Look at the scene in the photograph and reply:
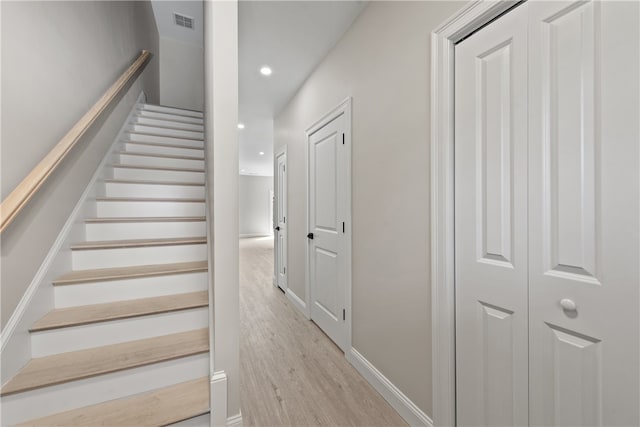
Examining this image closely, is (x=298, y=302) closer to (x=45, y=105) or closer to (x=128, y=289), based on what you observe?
(x=128, y=289)

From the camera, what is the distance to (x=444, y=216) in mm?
1250

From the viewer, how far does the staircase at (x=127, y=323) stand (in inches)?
47.4

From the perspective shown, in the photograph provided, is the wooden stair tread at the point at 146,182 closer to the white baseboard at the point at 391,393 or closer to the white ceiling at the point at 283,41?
the white ceiling at the point at 283,41

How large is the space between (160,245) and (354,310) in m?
1.57

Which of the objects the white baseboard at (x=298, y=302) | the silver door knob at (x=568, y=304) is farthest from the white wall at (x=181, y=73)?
the silver door knob at (x=568, y=304)

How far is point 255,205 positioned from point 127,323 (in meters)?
9.79

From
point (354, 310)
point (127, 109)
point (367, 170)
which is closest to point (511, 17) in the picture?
point (367, 170)

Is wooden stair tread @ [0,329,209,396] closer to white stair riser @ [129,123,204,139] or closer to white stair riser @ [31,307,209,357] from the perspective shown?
white stair riser @ [31,307,209,357]

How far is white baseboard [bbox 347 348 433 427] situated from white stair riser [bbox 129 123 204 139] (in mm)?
3295

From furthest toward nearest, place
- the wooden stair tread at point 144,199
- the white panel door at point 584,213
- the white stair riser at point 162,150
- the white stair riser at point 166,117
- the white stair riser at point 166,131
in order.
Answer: the white stair riser at point 166,117 < the white stair riser at point 166,131 < the white stair riser at point 162,150 < the wooden stair tread at point 144,199 < the white panel door at point 584,213

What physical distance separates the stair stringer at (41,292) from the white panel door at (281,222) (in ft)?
6.93

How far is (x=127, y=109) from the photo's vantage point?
3.00 m

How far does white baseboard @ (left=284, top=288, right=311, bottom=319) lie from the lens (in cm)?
291

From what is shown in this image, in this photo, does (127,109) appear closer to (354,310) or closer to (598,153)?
(354,310)
